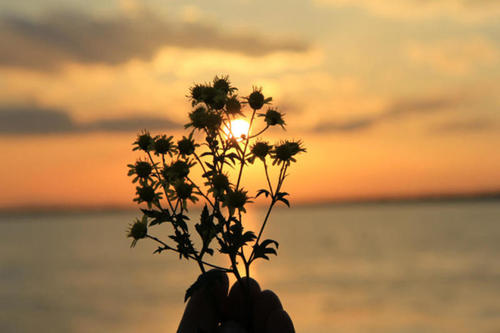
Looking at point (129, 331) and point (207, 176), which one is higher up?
point (129, 331)

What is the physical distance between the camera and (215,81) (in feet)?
13.4

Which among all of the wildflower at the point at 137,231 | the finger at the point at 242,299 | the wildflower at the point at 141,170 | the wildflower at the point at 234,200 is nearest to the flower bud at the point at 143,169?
the wildflower at the point at 141,170

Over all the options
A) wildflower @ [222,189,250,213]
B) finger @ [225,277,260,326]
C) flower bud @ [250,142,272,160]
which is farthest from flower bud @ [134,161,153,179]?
finger @ [225,277,260,326]

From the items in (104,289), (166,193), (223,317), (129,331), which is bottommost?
(223,317)

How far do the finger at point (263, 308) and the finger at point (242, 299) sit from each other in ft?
0.14

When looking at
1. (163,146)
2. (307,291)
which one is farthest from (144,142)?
(307,291)

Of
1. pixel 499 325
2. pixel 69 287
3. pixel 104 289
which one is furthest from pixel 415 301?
pixel 69 287

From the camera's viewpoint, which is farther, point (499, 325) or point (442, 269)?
point (442, 269)

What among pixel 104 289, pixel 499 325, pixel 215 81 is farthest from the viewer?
pixel 104 289

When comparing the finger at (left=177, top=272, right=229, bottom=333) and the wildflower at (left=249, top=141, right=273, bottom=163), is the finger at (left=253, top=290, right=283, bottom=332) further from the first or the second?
the wildflower at (left=249, top=141, right=273, bottom=163)

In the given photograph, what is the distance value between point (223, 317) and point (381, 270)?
32.0 meters

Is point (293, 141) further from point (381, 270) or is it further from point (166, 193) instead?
point (381, 270)

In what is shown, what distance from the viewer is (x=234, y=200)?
3.79 m

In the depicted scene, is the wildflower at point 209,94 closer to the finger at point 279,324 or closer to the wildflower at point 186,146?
the wildflower at point 186,146
